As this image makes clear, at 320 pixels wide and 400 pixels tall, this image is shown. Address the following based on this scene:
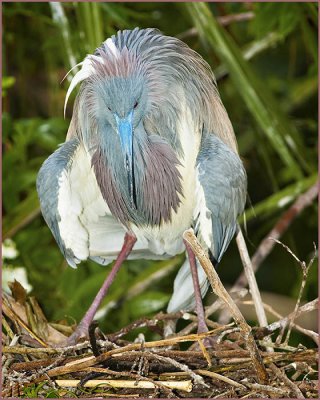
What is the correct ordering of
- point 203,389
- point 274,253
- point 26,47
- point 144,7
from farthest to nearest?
point 274,253 < point 26,47 < point 144,7 < point 203,389

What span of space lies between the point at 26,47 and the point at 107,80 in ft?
6.16

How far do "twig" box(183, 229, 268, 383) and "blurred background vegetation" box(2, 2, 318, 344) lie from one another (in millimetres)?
560

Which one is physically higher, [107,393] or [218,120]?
[218,120]

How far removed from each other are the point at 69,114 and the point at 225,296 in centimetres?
230

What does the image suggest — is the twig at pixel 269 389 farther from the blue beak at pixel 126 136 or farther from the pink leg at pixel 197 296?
the blue beak at pixel 126 136

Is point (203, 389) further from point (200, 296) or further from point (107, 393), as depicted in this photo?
point (200, 296)

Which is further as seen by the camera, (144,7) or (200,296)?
(144,7)

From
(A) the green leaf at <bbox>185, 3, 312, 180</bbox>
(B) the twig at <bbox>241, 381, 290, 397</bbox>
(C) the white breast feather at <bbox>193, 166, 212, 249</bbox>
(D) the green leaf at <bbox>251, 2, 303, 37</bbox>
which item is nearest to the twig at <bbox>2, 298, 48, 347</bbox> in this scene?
(C) the white breast feather at <bbox>193, 166, 212, 249</bbox>

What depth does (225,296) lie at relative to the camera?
194cm

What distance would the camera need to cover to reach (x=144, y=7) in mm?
3705

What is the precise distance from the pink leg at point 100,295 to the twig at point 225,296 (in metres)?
0.61

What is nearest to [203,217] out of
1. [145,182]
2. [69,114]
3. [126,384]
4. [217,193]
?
[217,193]

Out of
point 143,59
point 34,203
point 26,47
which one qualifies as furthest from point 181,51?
point 26,47

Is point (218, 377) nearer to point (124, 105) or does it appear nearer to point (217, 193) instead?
point (217, 193)
